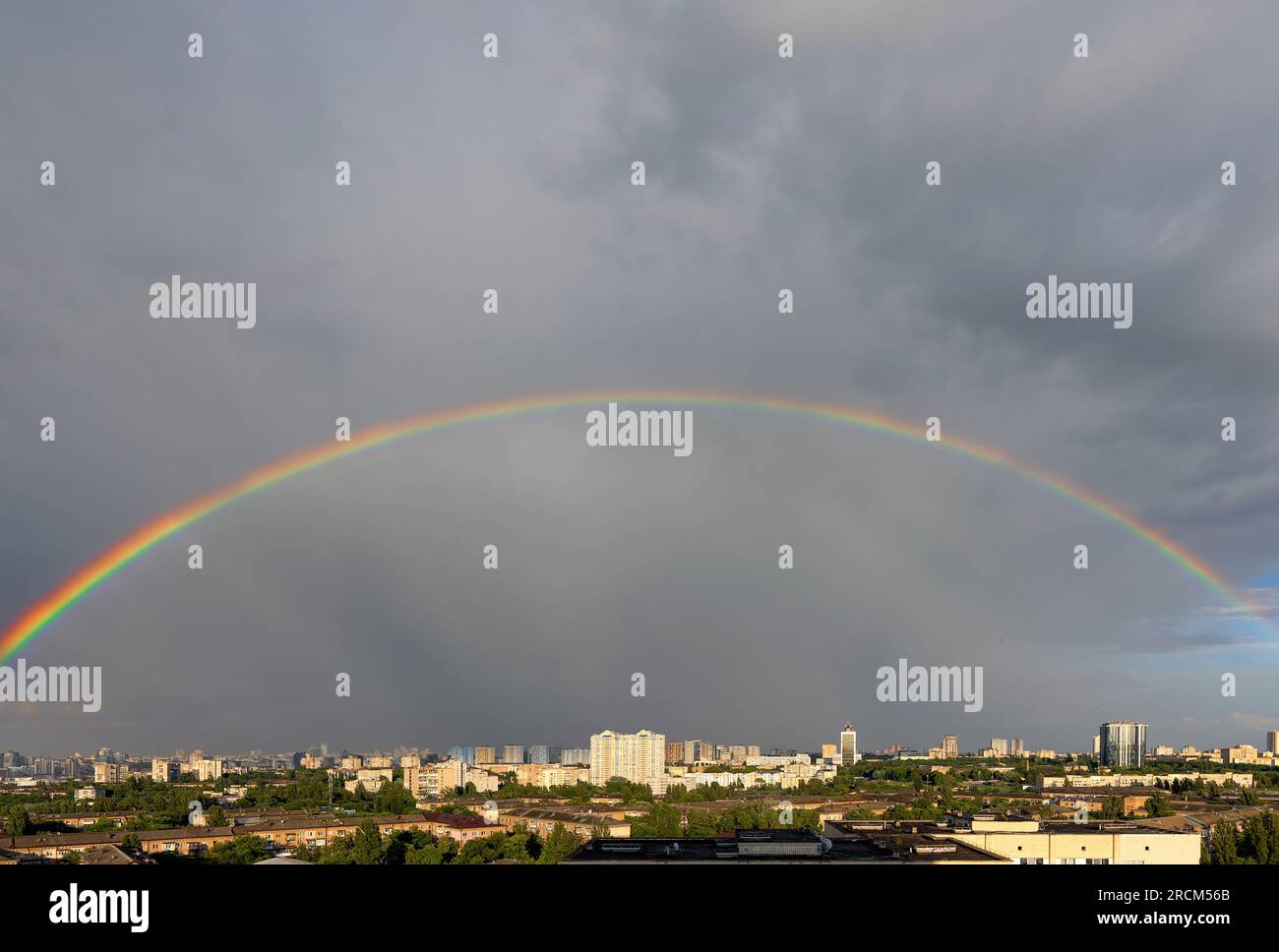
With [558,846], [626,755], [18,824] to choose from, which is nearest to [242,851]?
[558,846]

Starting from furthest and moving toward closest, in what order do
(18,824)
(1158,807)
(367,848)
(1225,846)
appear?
(1158,807) → (18,824) → (367,848) → (1225,846)

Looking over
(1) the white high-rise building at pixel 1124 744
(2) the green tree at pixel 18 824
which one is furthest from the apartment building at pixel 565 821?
(1) the white high-rise building at pixel 1124 744

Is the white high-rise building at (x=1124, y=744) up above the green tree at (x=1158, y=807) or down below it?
below

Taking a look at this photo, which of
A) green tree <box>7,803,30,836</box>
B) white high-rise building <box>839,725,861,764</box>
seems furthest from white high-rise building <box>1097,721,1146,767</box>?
green tree <box>7,803,30,836</box>

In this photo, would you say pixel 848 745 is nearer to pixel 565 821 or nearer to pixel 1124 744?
pixel 1124 744

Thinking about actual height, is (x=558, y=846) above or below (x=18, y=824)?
above

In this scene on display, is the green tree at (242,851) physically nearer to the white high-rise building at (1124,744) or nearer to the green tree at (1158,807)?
the green tree at (1158,807)

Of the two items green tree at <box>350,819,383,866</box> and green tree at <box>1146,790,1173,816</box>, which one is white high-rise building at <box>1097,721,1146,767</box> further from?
green tree at <box>350,819,383,866</box>

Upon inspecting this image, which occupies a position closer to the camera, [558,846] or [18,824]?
[558,846]
